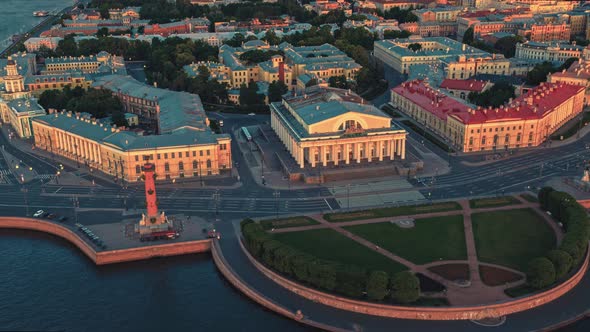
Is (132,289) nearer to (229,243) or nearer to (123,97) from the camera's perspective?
(229,243)

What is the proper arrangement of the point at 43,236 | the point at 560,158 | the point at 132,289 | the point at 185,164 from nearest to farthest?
the point at 132,289, the point at 43,236, the point at 185,164, the point at 560,158

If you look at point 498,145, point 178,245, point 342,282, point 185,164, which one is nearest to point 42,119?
point 185,164

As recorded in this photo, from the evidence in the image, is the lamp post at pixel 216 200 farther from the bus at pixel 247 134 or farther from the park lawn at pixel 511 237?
the park lawn at pixel 511 237

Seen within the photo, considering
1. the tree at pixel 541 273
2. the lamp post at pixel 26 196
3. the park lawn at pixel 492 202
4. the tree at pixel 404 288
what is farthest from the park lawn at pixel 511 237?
the lamp post at pixel 26 196

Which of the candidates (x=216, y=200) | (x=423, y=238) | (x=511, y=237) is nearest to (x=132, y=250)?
(x=216, y=200)

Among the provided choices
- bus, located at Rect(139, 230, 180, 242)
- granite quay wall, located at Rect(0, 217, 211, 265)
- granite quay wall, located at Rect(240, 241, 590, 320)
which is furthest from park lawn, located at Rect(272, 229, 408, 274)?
bus, located at Rect(139, 230, 180, 242)

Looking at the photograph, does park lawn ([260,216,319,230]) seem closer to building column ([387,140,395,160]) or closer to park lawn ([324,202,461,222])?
park lawn ([324,202,461,222])
